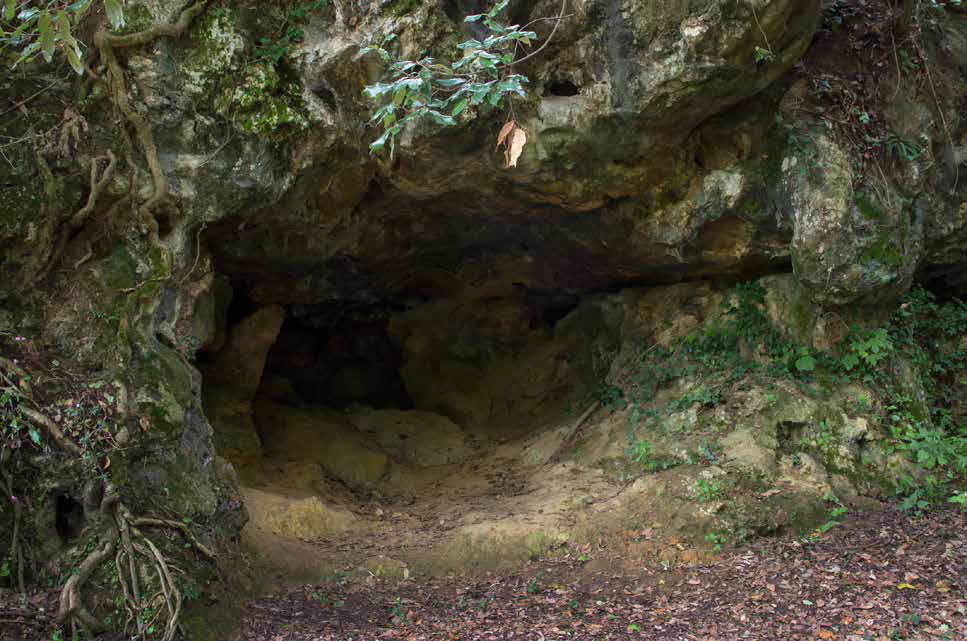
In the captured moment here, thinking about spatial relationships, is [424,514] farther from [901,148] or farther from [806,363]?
[901,148]

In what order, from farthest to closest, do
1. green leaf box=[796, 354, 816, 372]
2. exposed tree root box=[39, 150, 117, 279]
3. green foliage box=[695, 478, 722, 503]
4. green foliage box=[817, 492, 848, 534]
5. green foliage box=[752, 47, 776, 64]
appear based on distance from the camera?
green leaf box=[796, 354, 816, 372], green foliage box=[695, 478, 722, 503], green foliage box=[817, 492, 848, 534], green foliage box=[752, 47, 776, 64], exposed tree root box=[39, 150, 117, 279]

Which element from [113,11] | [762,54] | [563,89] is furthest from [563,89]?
[113,11]

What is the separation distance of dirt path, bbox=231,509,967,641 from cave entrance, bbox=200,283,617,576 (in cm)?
91

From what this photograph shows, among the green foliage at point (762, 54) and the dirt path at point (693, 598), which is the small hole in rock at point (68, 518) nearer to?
the dirt path at point (693, 598)

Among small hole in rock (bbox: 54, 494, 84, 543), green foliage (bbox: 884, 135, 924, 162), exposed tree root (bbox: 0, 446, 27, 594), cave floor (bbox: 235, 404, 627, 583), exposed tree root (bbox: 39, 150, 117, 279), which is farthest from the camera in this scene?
green foliage (bbox: 884, 135, 924, 162)

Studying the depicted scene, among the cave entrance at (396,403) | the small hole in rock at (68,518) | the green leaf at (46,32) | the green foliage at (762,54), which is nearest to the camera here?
the green leaf at (46,32)

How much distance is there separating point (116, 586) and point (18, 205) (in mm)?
2637

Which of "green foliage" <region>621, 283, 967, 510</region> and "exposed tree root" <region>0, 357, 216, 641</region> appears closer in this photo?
"exposed tree root" <region>0, 357, 216, 641</region>

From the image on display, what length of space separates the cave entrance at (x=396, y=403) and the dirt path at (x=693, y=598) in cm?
91

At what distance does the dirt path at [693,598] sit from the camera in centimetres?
464

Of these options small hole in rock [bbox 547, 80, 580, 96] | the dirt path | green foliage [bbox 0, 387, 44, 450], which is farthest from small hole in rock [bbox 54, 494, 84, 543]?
small hole in rock [bbox 547, 80, 580, 96]

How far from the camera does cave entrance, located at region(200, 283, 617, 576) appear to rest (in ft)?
24.2

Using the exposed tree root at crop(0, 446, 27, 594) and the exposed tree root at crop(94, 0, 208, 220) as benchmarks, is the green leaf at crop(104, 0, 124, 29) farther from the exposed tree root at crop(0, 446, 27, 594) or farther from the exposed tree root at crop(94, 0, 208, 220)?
the exposed tree root at crop(0, 446, 27, 594)

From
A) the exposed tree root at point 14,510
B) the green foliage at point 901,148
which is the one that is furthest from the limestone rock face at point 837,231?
the exposed tree root at point 14,510
